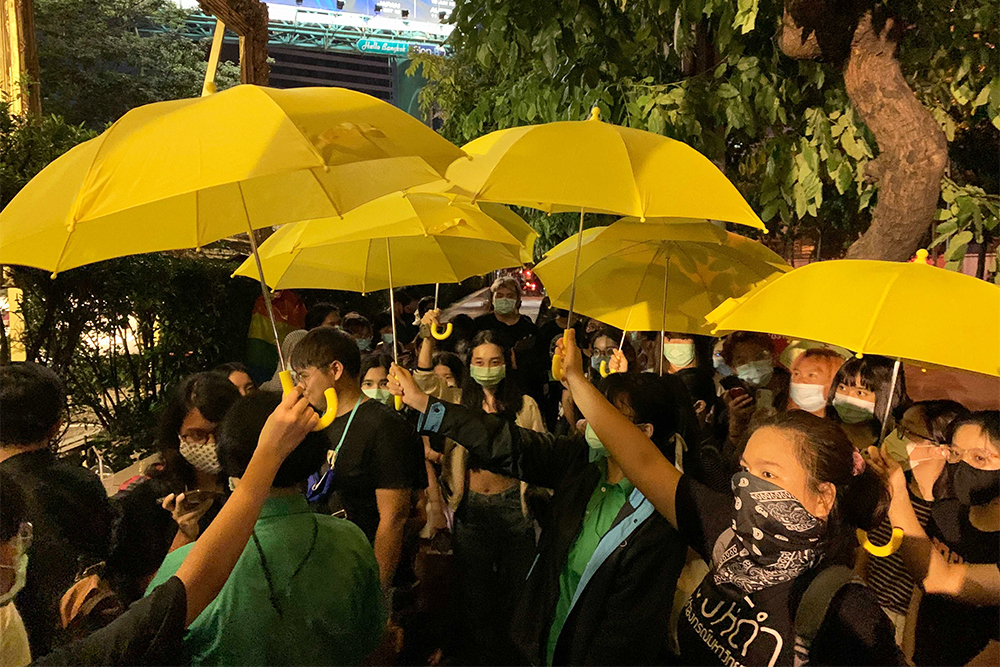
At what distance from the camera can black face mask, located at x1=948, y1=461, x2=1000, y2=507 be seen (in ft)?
8.82

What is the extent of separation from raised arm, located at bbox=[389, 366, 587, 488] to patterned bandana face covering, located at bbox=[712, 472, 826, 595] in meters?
0.99

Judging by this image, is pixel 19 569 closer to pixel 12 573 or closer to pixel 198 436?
pixel 12 573

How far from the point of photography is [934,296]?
2.47 m

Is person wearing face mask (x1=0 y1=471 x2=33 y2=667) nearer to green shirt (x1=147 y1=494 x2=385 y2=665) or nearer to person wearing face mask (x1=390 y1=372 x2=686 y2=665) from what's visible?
green shirt (x1=147 y1=494 x2=385 y2=665)

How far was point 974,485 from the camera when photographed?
2.73 m

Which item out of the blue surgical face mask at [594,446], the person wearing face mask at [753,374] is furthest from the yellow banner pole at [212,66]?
the person wearing face mask at [753,374]

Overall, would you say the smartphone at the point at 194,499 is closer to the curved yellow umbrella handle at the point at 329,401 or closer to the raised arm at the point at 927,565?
the curved yellow umbrella handle at the point at 329,401

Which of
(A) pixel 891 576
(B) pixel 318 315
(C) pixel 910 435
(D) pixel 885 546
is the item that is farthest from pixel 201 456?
(B) pixel 318 315

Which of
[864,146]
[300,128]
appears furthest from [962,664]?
[864,146]

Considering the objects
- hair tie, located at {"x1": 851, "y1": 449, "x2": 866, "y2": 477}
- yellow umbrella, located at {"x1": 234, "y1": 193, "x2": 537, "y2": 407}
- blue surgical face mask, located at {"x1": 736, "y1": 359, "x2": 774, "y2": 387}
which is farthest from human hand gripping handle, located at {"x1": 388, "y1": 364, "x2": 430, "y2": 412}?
blue surgical face mask, located at {"x1": 736, "y1": 359, "x2": 774, "y2": 387}

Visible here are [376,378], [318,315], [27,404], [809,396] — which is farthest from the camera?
[318,315]

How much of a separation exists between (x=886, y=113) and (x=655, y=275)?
68.6 inches

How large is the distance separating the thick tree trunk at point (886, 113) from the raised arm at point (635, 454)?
10.2 feet

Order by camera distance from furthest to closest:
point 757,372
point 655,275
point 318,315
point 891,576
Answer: point 318,315, point 757,372, point 655,275, point 891,576
